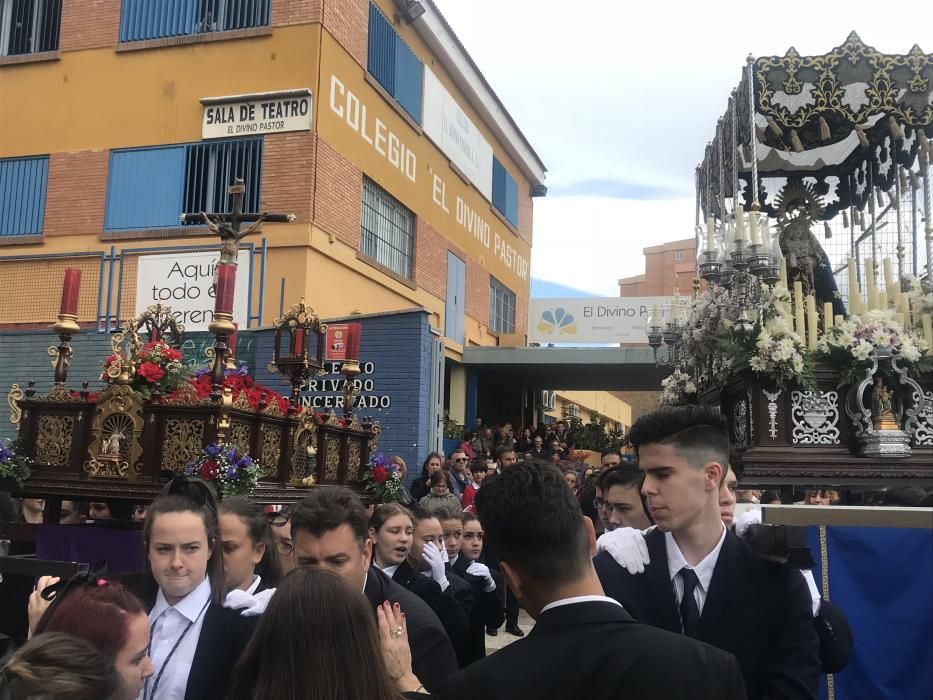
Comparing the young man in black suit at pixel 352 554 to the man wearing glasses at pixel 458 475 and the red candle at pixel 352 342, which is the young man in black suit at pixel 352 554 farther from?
the man wearing glasses at pixel 458 475

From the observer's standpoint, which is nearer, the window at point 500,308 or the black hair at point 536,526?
the black hair at point 536,526

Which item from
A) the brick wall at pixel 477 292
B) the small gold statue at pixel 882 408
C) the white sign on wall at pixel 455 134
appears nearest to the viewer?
the small gold statue at pixel 882 408

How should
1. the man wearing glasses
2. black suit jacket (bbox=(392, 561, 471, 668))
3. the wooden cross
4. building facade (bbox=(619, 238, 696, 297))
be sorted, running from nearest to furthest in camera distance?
black suit jacket (bbox=(392, 561, 471, 668)) → the wooden cross → the man wearing glasses → building facade (bbox=(619, 238, 696, 297))

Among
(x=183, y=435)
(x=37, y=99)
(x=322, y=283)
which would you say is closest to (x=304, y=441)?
(x=183, y=435)

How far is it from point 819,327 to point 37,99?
16449 millimetres

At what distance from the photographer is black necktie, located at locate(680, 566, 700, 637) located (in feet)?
8.55

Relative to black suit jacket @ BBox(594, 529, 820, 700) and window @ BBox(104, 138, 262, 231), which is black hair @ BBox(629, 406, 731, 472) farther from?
window @ BBox(104, 138, 262, 231)

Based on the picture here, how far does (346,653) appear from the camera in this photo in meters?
2.12

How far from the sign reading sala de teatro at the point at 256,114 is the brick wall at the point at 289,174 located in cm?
24

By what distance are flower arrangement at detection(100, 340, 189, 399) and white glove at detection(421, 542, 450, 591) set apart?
2.33 meters

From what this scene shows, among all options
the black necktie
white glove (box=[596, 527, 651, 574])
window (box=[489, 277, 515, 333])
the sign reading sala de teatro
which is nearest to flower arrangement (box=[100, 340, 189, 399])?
white glove (box=[596, 527, 651, 574])

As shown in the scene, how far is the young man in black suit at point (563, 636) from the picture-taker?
5.87 ft

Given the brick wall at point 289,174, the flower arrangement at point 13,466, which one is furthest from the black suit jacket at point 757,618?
the brick wall at point 289,174

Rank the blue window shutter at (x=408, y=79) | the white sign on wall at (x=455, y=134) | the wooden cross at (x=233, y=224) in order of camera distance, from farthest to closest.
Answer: the white sign on wall at (x=455, y=134), the blue window shutter at (x=408, y=79), the wooden cross at (x=233, y=224)
